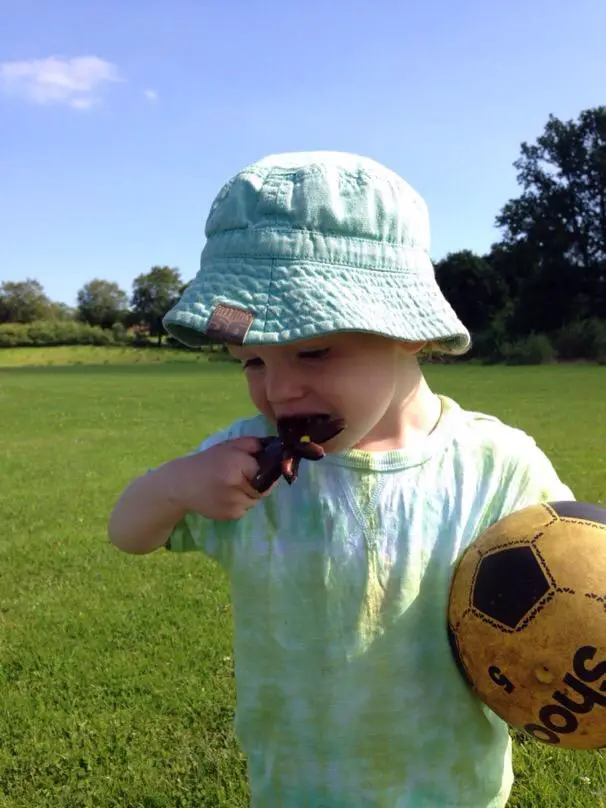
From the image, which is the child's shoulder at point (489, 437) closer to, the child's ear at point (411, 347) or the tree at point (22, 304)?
the child's ear at point (411, 347)

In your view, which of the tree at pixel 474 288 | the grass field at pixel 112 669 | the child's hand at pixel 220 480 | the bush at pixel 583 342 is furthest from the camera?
the tree at pixel 474 288

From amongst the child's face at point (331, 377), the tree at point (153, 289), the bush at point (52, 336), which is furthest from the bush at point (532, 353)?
the tree at point (153, 289)

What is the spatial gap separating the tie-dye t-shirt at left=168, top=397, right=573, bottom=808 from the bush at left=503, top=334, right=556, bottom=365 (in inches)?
1828

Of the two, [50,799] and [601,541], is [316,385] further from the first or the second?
[50,799]

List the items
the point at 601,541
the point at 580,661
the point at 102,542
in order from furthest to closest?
the point at 102,542 → the point at 601,541 → the point at 580,661

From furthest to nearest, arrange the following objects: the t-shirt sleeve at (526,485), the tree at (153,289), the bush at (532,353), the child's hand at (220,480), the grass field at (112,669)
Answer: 1. the tree at (153,289)
2. the bush at (532,353)
3. the grass field at (112,669)
4. the t-shirt sleeve at (526,485)
5. the child's hand at (220,480)

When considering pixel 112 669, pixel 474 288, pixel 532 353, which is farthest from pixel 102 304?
pixel 112 669

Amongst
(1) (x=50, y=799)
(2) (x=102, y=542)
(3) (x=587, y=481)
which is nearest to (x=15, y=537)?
(2) (x=102, y=542)

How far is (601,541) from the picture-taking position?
1.87 m

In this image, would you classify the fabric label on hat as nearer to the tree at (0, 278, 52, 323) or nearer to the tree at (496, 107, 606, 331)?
the tree at (496, 107, 606, 331)

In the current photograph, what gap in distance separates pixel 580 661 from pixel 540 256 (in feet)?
210

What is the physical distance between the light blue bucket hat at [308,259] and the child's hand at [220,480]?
0.27 metres

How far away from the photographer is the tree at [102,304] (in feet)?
357

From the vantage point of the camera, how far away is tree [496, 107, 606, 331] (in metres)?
59.4
